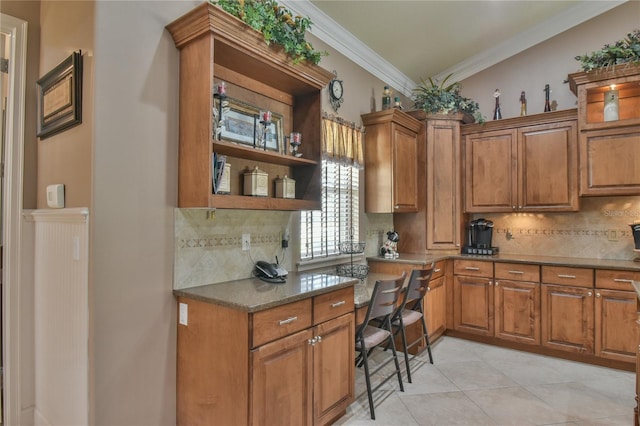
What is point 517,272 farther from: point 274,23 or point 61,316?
point 61,316

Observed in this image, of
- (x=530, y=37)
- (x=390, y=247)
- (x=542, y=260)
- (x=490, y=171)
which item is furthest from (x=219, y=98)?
(x=530, y=37)

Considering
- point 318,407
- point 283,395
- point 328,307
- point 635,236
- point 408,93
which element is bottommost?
point 318,407

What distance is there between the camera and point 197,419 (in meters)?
2.00

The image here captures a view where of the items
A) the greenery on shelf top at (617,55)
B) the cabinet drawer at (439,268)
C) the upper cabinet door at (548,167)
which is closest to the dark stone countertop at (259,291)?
the cabinet drawer at (439,268)

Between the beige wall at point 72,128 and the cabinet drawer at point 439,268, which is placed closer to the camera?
the beige wall at point 72,128

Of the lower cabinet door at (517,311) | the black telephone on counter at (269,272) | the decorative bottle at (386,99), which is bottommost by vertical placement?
the lower cabinet door at (517,311)

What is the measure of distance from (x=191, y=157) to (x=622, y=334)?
390 centimetres

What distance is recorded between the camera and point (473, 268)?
400 cm

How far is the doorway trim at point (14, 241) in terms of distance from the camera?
2.20 m

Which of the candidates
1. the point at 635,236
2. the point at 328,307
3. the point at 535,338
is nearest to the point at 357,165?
the point at 328,307

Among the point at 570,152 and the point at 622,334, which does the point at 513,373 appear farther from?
the point at 570,152

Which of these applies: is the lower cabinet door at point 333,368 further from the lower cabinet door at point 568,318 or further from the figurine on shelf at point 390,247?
the lower cabinet door at point 568,318

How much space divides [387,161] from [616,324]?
2558mm

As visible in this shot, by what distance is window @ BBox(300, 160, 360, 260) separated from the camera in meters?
3.17
